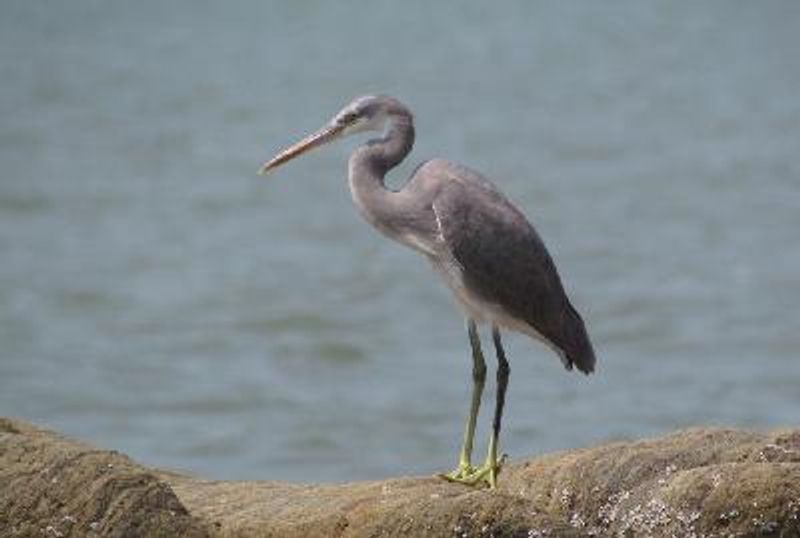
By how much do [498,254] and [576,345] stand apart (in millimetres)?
452

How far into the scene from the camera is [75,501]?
6332mm

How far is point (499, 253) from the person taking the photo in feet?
25.3

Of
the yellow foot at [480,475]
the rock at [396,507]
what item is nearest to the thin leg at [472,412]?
the yellow foot at [480,475]

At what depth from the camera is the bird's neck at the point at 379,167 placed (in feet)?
26.0

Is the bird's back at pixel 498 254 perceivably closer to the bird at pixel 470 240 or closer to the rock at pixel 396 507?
the bird at pixel 470 240

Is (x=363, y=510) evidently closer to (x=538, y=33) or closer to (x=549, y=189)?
(x=549, y=189)

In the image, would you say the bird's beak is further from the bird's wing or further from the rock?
the rock

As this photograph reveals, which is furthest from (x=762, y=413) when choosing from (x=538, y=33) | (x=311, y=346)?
(x=538, y=33)

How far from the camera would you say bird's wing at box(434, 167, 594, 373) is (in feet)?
25.2

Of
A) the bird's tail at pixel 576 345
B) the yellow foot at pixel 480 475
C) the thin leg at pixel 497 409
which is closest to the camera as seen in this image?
the yellow foot at pixel 480 475

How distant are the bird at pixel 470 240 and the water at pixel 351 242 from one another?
17.5 feet

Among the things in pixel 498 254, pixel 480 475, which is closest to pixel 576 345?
pixel 498 254

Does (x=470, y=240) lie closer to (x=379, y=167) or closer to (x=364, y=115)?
(x=379, y=167)

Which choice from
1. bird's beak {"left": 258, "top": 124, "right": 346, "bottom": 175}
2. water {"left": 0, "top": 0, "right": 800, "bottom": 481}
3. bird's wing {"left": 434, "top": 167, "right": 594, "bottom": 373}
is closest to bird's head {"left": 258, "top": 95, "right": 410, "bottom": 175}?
bird's beak {"left": 258, "top": 124, "right": 346, "bottom": 175}
